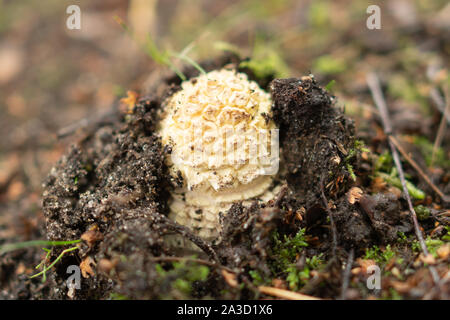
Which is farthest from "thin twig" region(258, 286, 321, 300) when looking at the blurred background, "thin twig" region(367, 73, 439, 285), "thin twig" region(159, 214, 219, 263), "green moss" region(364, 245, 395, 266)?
the blurred background

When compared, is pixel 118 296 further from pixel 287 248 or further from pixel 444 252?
pixel 444 252

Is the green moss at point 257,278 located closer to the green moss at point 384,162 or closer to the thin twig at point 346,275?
the thin twig at point 346,275

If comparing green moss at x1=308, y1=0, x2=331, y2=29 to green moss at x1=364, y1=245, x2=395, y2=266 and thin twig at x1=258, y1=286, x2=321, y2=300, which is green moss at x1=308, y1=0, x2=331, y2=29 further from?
thin twig at x1=258, y1=286, x2=321, y2=300
